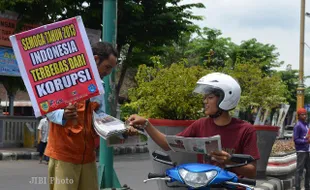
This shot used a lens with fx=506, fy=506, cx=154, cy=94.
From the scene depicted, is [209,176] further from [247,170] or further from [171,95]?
[171,95]

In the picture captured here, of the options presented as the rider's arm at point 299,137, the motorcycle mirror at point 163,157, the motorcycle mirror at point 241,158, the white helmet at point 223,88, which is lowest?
the rider's arm at point 299,137

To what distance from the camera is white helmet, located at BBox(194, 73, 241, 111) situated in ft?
11.0

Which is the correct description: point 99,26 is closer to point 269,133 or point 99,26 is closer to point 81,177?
point 269,133

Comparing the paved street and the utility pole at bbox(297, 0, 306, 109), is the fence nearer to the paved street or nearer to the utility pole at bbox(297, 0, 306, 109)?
the paved street

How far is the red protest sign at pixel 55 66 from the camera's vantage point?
9.78 feet

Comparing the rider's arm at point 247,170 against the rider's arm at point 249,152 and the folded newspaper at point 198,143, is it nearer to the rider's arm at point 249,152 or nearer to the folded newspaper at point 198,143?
the rider's arm at point 249,152

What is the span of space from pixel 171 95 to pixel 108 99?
72cm

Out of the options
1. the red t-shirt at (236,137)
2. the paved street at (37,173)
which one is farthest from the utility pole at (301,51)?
the red t-shirt at (236,137)

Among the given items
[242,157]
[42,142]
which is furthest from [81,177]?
[42,142]

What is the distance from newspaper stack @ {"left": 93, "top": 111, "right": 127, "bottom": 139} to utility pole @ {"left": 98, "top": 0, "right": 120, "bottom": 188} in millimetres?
2218

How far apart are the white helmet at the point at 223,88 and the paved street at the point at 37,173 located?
19.7 ft

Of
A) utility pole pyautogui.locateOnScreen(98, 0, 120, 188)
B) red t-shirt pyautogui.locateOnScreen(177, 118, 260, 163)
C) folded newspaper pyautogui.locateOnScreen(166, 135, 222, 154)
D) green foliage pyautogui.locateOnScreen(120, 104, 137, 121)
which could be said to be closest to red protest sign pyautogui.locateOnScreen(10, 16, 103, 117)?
folded newspaper pyautogui.locateOnScreen(166, 135, 222, 154)

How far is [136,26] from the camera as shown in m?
19.1

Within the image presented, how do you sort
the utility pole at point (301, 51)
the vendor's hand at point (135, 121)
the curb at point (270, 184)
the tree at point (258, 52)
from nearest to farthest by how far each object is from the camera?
the vendor's hand at point (135, 121) → the curb at point (270, 184) → the utility pole at point (301, 51) → the tree at point (258, 52)
